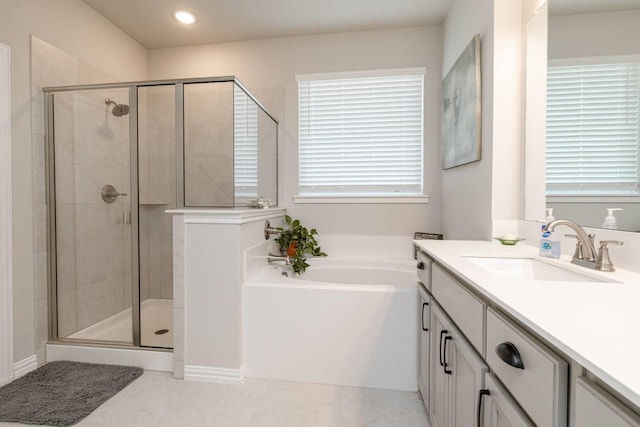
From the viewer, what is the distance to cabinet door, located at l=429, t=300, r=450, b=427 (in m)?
1.22

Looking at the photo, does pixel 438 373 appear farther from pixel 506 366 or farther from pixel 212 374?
pixel 212 374

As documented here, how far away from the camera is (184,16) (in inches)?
101

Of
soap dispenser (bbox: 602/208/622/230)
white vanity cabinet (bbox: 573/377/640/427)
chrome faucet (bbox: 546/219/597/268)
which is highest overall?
soap dispenser (bbox: 602/208/622/230)

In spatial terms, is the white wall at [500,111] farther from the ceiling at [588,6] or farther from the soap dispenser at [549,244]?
the soap dispenser at [549,244]

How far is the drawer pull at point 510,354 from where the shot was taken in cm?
67

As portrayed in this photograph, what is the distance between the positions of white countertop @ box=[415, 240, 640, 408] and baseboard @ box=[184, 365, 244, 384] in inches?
59.3

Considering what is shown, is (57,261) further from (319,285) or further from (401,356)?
(401,356)

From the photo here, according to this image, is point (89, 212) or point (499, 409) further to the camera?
point (89, 212)

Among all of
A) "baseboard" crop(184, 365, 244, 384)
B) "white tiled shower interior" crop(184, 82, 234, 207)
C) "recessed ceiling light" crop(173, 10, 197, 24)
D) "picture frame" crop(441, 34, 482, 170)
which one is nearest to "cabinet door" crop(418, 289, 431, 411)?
"picture frame" crop(441, 34, 482, 170)

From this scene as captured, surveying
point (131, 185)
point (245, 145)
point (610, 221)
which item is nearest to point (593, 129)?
point (610, 221)

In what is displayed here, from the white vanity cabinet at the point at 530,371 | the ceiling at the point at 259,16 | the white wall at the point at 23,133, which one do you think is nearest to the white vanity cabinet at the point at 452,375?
the white vanity cabinet at the point at 530,371

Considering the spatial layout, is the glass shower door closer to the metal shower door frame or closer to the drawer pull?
the metal shower door frame

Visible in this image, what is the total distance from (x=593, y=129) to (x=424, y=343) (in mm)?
1203

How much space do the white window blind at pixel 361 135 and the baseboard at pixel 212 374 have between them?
163cm
